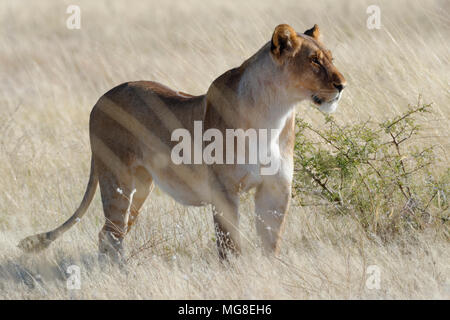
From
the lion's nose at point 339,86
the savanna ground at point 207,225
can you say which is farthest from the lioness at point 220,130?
the savanna ground at point 207,225

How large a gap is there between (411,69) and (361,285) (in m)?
3.41

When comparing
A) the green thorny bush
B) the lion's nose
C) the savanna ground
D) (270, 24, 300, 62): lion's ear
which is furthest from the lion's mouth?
the green thorny bush

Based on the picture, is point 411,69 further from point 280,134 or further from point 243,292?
point 243,292

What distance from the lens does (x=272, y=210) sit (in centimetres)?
516

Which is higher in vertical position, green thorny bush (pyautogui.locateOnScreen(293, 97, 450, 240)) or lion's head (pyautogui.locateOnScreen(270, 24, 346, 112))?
lion's head (pyautogui.locateOnScreen(270, 24, 346, 112))

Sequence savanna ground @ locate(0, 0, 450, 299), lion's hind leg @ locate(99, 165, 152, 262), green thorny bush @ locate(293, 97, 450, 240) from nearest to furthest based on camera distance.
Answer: savanna ground @ locate(0, 0, 450, 299) < lion's hind leg @ locate(99, 165, 152, 262) < green thorny bush @ locate(293, 97, 450, 240)

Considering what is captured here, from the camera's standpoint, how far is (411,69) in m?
7.50

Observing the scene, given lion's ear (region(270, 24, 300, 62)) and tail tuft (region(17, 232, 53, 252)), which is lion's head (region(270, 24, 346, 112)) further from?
tail tuft (region(17, 232, 53, 252))

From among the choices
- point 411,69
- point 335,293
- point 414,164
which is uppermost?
point 411,69

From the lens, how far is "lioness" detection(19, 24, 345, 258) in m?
4.89

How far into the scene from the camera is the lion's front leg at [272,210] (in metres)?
5.09

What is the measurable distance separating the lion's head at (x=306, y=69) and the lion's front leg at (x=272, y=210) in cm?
58
